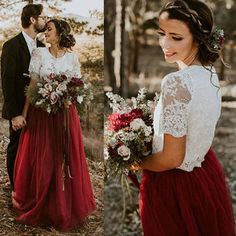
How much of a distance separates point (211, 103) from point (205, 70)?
169 millimetres

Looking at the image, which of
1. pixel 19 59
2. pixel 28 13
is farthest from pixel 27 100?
pixel 28 13

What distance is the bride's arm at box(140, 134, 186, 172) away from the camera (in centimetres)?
306

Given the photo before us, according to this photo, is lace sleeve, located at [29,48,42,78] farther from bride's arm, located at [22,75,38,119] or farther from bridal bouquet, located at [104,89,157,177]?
bridal bouquet, located at [104,89,157,177]

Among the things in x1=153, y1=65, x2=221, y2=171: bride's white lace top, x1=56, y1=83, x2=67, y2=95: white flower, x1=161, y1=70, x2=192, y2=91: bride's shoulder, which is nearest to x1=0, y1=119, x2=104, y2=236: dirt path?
x1=56, y1=83, x2=67, y2=95: white flower

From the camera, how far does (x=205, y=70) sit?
10.3ft

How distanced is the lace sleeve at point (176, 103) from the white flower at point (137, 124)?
27 cm

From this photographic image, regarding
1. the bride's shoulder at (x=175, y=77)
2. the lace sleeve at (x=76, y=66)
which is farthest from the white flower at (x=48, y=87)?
the bride's shoulder at (x=175, y=77)

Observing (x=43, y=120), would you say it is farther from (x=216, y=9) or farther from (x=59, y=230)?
(x=216, y=9)

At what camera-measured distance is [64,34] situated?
11.4 ft

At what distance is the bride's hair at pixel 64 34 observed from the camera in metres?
3.44

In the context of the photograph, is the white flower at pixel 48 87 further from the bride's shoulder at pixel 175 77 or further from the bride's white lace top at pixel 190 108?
the bride's shoulder at pixel 175 77

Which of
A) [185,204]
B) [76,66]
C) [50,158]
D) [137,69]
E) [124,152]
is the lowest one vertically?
[137,69]

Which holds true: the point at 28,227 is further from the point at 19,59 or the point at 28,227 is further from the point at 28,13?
the point at 28,13

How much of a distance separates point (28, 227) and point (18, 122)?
600 millimetres
